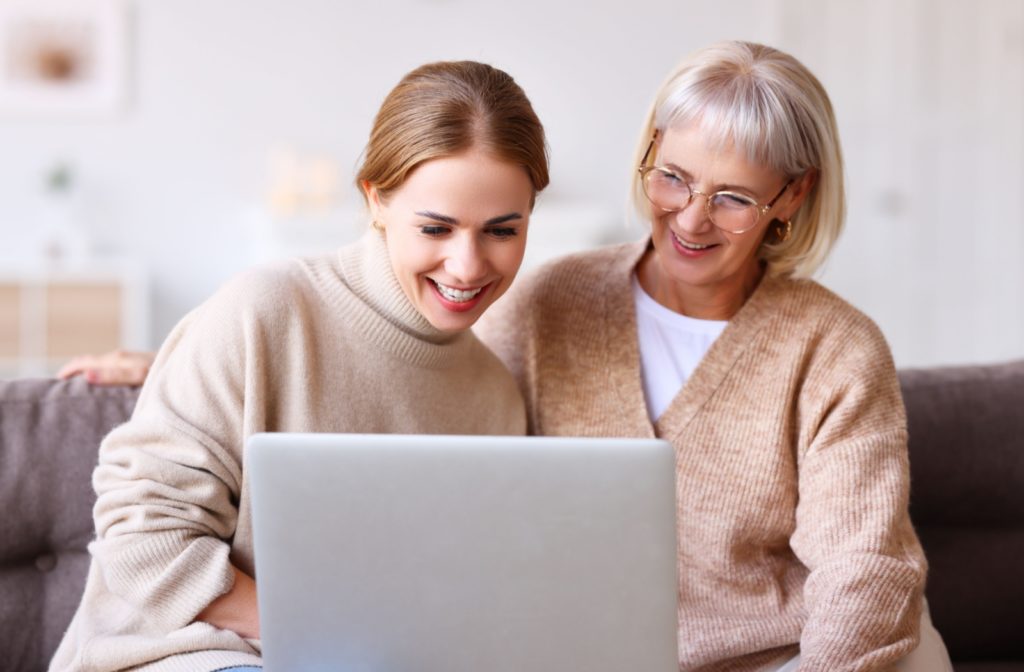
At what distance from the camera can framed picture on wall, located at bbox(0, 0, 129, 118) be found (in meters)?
5.57

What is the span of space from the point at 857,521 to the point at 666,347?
416 mm

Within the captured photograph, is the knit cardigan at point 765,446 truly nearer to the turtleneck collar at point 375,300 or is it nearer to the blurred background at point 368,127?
the turtleneck collar at point 375,300

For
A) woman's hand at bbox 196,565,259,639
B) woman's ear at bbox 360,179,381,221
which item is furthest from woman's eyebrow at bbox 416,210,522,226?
woman's hand at bbox 196,565,259,639

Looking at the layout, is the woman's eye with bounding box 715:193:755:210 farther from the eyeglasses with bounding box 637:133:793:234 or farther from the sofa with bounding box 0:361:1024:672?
the sofa with bounding box 0:361:1024:672

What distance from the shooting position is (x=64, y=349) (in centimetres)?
521

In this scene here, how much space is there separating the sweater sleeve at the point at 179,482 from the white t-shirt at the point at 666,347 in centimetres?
65

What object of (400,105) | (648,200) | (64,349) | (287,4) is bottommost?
(64,349)

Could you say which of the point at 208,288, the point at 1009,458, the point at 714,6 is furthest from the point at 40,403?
the point at 714,6

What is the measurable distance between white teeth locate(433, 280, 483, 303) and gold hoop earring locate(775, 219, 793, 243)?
0.55 metres

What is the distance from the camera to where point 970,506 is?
200 cm

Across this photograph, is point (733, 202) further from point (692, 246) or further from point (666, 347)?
point (666, 347)

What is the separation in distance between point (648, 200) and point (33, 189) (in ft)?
15.2

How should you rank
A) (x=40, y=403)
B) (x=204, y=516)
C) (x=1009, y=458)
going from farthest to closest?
1. (x=1009, y=458)
2. (x=40, y=403)
3. (x=204, y=516)

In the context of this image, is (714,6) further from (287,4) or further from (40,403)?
(40,403)
